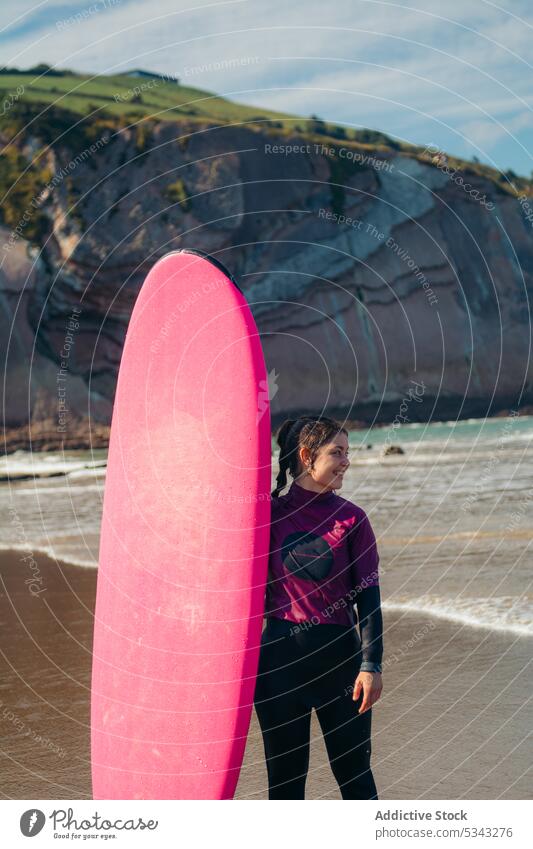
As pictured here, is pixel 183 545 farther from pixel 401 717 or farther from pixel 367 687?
pixel 401 717

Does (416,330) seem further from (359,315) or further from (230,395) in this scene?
(230,395)

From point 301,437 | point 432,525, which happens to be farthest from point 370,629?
point 432,525

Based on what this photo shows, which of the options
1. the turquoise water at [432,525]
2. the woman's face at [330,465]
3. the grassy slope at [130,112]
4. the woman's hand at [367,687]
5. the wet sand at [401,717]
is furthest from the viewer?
the grassy slope at [130,112]

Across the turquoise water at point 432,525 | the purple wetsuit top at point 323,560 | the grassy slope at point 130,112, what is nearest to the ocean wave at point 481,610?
the turquoise water at point 432,525

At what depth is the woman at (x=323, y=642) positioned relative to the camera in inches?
101

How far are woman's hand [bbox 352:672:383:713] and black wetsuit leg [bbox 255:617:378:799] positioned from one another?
32 millimetres

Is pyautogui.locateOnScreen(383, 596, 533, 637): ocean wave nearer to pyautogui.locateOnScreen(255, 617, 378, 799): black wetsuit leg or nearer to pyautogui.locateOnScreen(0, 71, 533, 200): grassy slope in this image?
pyautogui.locateOnScreen(255, 617, 378, 799): black wetsuit leg

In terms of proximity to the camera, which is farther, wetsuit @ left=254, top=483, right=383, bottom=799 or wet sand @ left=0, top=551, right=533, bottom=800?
wet sand @ left=0, top=551, right=533, bottom=800

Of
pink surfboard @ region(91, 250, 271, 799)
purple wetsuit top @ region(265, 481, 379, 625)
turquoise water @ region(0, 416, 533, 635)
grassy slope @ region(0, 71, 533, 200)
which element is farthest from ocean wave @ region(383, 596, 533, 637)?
grassy slope @ region(0, 71, 533, 200)

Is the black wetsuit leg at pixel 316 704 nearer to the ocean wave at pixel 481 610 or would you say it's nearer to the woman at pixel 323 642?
the woman at pixel 323 642

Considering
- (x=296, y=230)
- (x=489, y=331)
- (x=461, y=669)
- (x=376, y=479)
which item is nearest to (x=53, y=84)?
(x=296, y=230)

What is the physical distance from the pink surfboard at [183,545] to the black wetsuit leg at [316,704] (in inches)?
4.2

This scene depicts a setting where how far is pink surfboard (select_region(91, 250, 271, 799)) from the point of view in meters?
2.74
